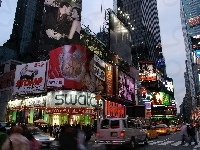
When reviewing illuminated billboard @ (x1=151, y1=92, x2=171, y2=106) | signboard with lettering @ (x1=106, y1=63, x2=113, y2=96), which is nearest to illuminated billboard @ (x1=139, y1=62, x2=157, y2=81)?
illuminated billboard @ (x1=151, y1=92, x2=171, y2=106)

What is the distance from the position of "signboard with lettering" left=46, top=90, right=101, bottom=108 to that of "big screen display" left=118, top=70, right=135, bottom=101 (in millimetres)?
13915

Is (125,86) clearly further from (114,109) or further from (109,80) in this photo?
(109,80)

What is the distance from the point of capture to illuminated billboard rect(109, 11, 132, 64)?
5622cm

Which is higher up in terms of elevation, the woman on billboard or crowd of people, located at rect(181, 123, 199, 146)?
the woman on billboard

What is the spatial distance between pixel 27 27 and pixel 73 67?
4633 inches

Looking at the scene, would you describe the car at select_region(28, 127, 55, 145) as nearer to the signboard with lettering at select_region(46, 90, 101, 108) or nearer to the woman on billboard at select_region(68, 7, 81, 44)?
the signboard with lettering at select_region(46, 90, 101, 108)

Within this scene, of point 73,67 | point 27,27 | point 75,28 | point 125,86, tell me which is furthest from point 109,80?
point 27,27

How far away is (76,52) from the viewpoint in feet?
124

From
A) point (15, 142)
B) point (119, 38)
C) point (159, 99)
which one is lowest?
point (15, 142)

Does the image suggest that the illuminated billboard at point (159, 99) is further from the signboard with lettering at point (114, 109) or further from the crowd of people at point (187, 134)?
the crowd of people at point (187, 134)

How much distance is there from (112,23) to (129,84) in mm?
14934

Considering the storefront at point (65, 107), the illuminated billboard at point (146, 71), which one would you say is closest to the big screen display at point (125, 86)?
the storefront at point (65, 107)

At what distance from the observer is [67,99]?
36688 mm

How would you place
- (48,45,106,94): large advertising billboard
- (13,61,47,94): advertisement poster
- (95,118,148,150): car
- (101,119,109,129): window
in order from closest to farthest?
(95,118,148,150): car
(101,119,109,129): window
(48,45,106,94): large advertising billboard
(13,61,47,94): advertisement poster
